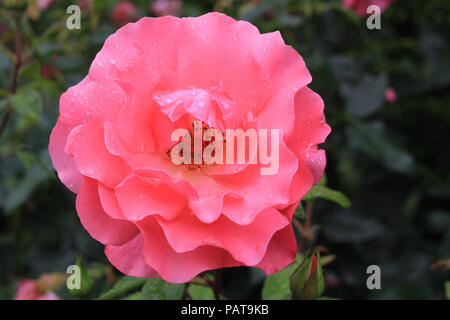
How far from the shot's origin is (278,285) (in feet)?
3.30

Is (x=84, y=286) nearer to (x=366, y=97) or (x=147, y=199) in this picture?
(x=147, y=199)

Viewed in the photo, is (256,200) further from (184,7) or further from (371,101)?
(184,7)

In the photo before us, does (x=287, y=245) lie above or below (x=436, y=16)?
below

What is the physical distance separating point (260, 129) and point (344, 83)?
1.19 meters

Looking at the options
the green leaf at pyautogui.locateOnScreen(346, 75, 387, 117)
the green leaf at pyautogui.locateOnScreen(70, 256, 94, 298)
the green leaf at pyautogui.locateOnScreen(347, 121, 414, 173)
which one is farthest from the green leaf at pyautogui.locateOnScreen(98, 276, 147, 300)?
the green leaf at pyautogui.locateOnScreen(346, 75, 387, 117)

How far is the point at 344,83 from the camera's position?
182cm


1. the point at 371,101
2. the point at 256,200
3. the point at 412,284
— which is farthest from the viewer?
the point at 371,101

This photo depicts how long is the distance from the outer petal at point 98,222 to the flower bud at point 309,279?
0.28 meters

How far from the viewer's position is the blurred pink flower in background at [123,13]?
2158 millimetres

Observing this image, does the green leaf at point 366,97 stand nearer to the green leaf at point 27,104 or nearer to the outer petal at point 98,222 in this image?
the green leaf at point 27,104

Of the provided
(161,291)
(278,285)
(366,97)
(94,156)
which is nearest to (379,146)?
(366,97)

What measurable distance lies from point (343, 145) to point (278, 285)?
1.02 meters

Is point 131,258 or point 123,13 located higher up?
point 123,13
